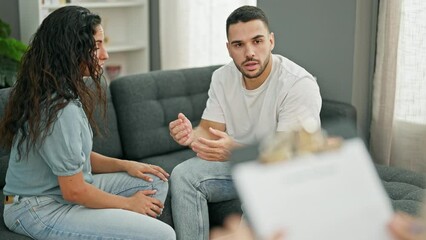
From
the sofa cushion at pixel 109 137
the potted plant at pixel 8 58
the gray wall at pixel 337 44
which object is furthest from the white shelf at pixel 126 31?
the sofa cushion at pixel 109 137

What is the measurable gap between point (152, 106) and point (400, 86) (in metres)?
1.30

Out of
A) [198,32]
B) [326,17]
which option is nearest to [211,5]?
[198,32]

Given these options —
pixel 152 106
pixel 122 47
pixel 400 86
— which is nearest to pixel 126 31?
pixel 122 47

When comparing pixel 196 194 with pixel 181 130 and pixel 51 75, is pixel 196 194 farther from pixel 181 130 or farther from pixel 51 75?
pixel 51 75

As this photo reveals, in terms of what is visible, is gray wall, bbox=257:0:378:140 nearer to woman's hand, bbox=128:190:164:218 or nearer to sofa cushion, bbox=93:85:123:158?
sofa cushion, bbox=93:85:123:158

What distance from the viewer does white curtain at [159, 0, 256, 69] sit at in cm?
437

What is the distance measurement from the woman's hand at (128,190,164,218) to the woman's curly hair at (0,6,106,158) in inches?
14.8

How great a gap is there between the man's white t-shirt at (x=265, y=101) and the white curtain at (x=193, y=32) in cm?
152

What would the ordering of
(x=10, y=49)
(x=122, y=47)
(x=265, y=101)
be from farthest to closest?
(x=122, y=47)
(x=10, y=49)
(x=265, y=101)

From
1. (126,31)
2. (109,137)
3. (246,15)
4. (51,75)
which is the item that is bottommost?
(109,137)

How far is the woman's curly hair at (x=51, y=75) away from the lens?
208cm

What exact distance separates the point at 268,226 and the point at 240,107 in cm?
185

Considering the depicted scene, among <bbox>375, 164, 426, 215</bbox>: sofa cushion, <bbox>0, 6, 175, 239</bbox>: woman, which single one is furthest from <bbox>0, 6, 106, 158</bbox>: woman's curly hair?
<bbox>375, 164, 426, 215</bbox>: sofa cushion

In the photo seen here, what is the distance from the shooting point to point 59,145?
205cm
